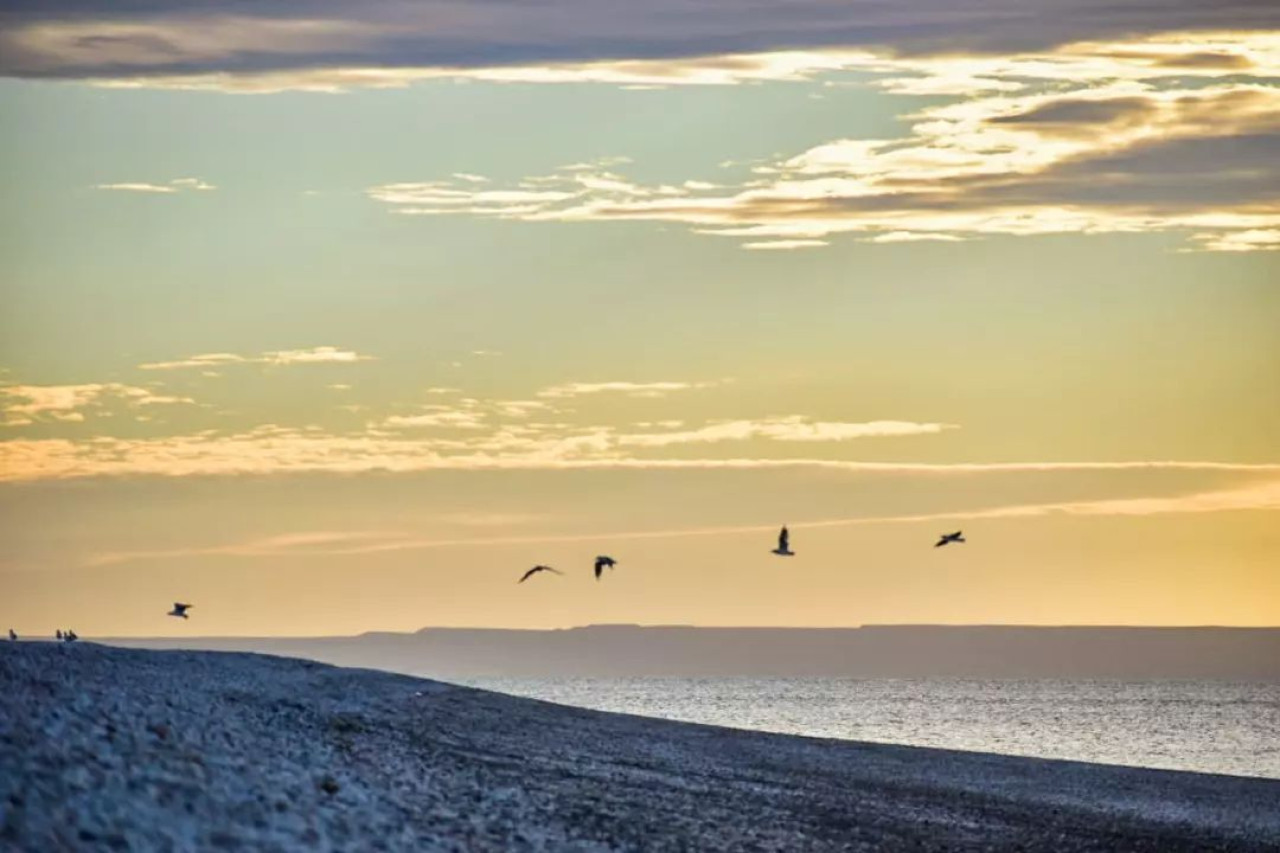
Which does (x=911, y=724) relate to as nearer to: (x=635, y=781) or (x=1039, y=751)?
(x=1039, y=751)

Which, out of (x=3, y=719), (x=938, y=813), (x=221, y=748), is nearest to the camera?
(x=3, y=719)

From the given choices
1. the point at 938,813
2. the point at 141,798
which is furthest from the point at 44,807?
the point at 938,813

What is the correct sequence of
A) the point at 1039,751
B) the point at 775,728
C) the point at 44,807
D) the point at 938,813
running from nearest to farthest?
1. the point at 44,807
2. the point at 938,813
3. the point at 1039,751
4. the point at 775,728

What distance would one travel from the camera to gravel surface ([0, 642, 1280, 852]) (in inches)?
1104

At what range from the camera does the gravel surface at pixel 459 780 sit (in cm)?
2805

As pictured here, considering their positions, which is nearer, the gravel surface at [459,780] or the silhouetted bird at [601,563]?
the gravel surface at [459,780]

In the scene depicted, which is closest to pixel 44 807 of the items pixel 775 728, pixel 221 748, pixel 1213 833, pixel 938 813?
pixel 221 748

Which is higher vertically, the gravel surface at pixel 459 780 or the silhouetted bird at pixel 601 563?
the silhouetted bird at pixel 601 563

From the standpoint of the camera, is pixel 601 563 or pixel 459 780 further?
pixel 601 563

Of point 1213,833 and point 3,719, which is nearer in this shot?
Answer: point 3,719

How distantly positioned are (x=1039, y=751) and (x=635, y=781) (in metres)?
88.8

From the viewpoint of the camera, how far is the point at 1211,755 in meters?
134

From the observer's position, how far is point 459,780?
40469 millimetres

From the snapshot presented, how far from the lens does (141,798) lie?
2762 centimetres
